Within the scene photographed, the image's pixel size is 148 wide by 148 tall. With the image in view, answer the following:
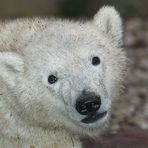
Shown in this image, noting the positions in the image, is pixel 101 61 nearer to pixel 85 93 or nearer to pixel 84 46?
pixel 84 46

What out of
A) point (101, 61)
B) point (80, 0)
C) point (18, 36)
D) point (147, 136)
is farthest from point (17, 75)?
point (80, 0)

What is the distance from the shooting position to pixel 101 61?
18.1 feet

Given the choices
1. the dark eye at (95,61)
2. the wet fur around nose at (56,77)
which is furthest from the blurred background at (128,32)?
the dark eye at (95,61)

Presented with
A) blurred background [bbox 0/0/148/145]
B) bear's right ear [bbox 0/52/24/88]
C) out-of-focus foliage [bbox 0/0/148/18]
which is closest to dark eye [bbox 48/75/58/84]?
bear's right ear [bbox 0/52/24/88]

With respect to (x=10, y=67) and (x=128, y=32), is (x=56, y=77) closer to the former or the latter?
(x=10, y=67)

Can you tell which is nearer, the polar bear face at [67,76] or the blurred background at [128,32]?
the polar bear face at [67,76]

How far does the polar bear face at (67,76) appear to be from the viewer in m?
5.21

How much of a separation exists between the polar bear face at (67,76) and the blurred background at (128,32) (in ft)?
Result: 7.90

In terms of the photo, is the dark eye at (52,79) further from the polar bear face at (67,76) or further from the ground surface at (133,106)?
the ground surface at (133,106)

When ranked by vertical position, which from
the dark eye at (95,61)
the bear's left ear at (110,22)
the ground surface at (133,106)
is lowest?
the ground surface at (133,106)

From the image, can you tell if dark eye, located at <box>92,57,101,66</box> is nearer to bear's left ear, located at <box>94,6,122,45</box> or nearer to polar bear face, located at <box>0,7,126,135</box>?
polar bear face, located at <box>0,7,126,135</box>

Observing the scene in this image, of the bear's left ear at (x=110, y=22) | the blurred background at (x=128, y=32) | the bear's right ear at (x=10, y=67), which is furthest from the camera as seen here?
the blurred background at (x=128, y=32)

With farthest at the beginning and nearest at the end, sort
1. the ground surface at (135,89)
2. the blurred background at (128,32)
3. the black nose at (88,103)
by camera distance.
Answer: the blurred background at (128,32)
the ground surface at (135,89)
the black nose at (88,103)

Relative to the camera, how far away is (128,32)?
480 inches
